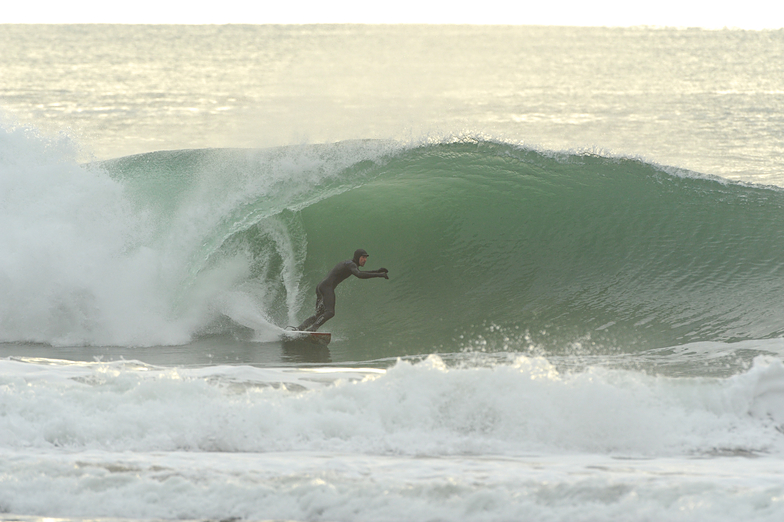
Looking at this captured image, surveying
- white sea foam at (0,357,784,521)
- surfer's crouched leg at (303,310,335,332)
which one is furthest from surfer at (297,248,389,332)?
white sea foam at (0,357,784,521)

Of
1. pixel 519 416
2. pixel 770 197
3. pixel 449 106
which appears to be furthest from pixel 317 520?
pixel 449 106

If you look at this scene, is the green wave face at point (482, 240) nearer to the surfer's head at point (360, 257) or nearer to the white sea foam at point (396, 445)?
the surfer's head at point (360, 257)

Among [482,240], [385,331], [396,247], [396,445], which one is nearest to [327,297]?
[385,331]

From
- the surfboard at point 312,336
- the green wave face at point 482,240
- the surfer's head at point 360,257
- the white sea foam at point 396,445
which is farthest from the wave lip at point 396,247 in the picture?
the white sea foam at point 396,445

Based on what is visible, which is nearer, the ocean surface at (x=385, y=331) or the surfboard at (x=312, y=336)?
the ocean surface at (x=385, y=331)

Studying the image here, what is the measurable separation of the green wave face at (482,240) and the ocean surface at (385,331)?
0.12 ft

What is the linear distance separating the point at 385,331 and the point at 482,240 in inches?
88.1

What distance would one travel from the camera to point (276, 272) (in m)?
9.29

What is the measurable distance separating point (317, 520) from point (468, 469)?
100 centimetres

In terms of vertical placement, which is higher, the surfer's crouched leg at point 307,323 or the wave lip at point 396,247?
the wave lip at point 396,247

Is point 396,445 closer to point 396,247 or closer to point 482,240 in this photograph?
point 396,247

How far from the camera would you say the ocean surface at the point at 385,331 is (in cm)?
433

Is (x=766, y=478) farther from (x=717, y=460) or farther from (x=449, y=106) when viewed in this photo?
(x=449, y=106)

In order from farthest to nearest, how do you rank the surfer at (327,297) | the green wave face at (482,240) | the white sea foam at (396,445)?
1. the green wave face at (482,240)
2. the surfer at (327,297)
3. the white sea foam at (396,445)
